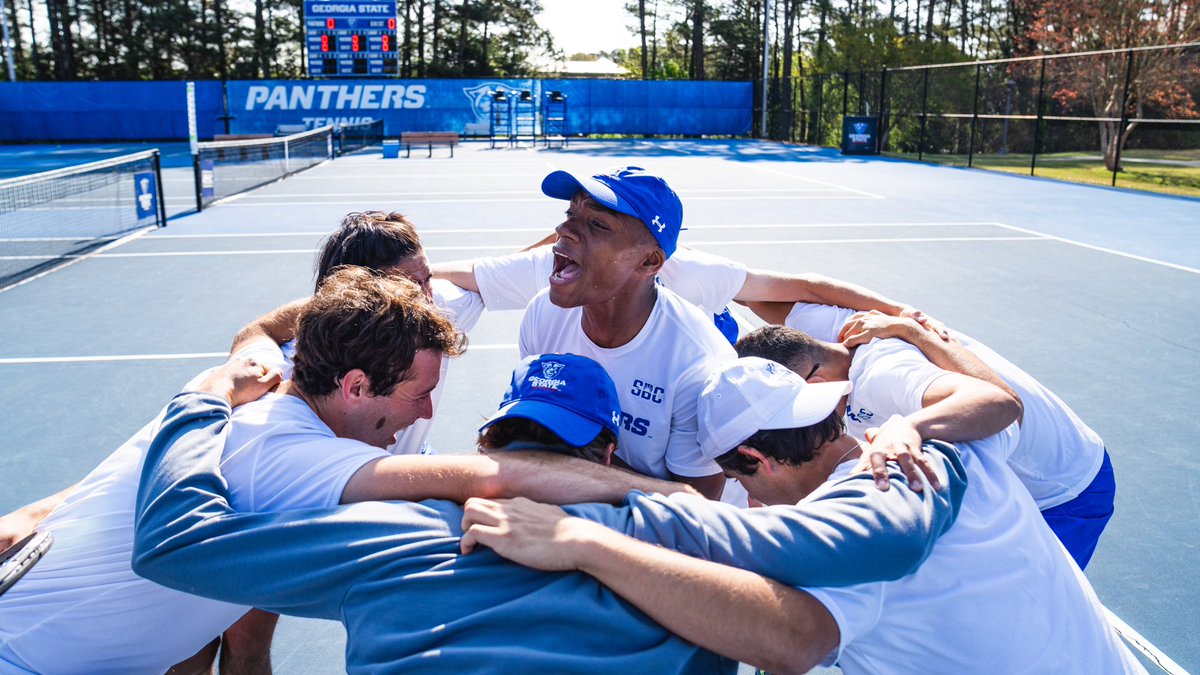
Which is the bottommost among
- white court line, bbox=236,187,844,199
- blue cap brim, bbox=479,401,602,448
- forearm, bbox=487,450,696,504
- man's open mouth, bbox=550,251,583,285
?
white court line, bbox=236,187,844,199

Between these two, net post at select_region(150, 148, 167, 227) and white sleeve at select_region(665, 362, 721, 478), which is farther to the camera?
net post at select_region(150, 148, 167, 227)

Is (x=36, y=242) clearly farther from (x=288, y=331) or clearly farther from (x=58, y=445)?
(x=288, y=331)

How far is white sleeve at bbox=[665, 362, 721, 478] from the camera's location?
2.88 m

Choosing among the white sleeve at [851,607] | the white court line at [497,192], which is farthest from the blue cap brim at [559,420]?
the white court line at [497,192]

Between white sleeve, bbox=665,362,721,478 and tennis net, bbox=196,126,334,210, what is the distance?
46.9 feet

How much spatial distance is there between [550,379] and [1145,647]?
2580 mm

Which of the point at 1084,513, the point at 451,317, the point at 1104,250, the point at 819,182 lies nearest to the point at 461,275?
the point at 451,317

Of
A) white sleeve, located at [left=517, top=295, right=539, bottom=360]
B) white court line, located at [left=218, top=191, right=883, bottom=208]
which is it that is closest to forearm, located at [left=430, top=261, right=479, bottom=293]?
white sleeve, located at [left=517, top=295, right=539, bottom=360]

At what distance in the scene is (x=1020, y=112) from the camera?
32.5 metres

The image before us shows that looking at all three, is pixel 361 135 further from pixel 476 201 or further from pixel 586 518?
pixel 586 518

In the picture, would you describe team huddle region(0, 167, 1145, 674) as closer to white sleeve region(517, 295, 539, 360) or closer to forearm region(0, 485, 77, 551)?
forearm region(0, 485, 77, 551)

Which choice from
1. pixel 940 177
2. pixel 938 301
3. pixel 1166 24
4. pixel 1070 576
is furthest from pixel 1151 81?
pixel 1070 576

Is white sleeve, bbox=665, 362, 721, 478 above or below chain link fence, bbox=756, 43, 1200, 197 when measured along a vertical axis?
below

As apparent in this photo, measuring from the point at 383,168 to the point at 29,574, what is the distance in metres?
22.7
